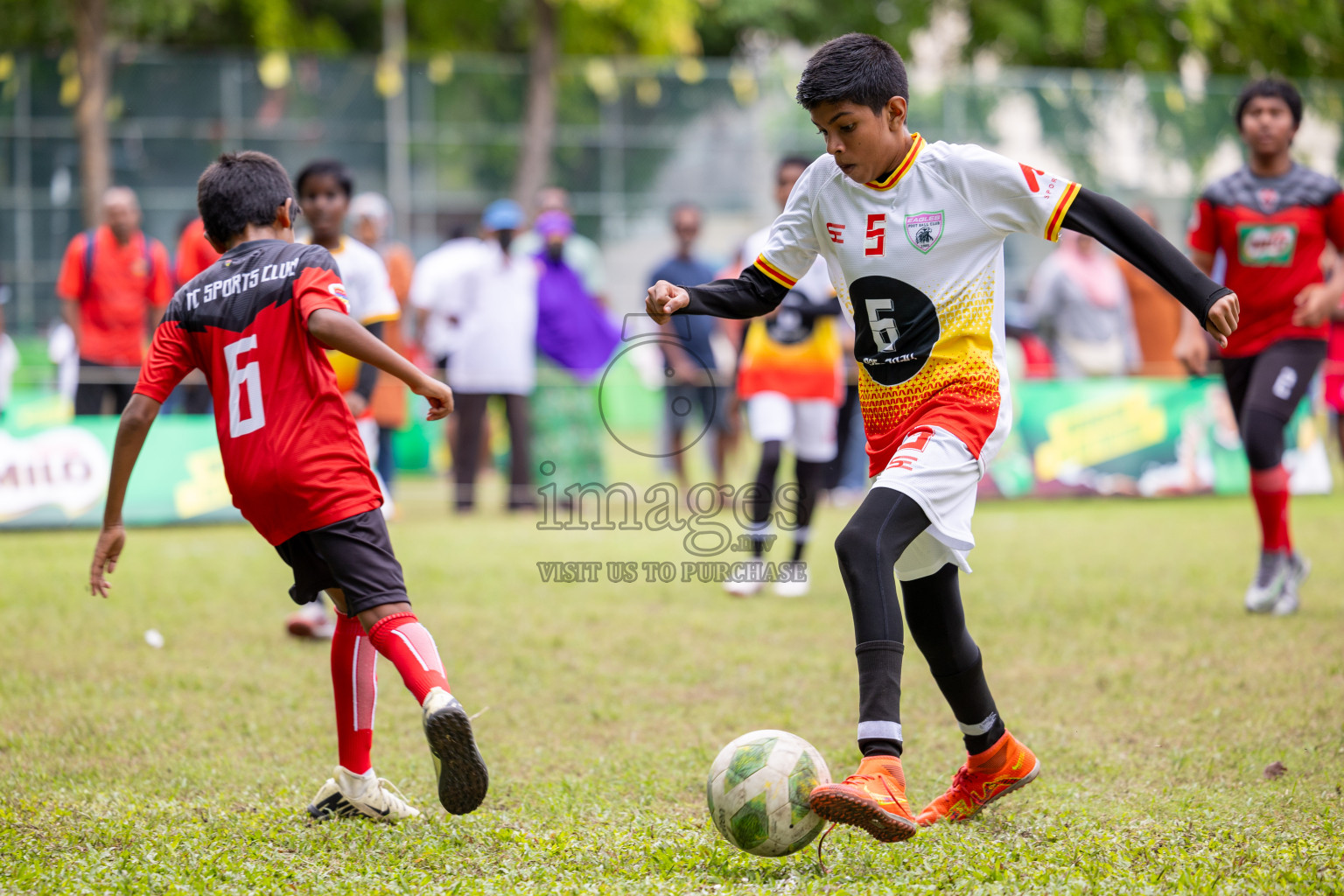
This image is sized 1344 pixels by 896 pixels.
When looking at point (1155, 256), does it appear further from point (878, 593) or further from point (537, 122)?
point (537, 122)

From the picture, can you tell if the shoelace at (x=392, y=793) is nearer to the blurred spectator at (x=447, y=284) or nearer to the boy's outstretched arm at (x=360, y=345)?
the boy's outstretched arm at (x=360, y=345)

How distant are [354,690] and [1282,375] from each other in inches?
199

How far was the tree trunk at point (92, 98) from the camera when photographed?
18.2 m

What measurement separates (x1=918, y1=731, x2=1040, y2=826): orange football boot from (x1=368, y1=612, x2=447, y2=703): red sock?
4.77 ft

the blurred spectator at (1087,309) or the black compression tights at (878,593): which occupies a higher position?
the blurred spectator at (1087,309)

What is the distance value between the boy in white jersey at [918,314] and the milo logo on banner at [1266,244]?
367cm

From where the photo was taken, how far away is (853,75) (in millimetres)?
3525

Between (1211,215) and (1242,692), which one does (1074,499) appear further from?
(1242,692)

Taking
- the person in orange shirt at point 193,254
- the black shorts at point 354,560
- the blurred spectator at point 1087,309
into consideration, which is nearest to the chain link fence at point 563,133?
the blurred spectator at point 1087,309

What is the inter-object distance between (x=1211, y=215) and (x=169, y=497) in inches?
314

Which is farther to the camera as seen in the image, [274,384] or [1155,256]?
[274,384]

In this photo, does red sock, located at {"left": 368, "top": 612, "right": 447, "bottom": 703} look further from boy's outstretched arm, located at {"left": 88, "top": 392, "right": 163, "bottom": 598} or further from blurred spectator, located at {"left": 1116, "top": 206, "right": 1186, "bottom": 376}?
blurred spectator, located at {"left": 1116, "top": 206, "right": 1186, "bottom": 376}

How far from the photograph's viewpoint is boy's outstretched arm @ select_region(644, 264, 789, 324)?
373 centimetres

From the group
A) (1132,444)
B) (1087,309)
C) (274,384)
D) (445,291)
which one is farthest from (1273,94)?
(1087,309)
